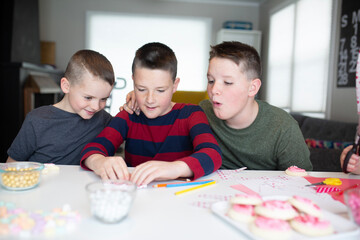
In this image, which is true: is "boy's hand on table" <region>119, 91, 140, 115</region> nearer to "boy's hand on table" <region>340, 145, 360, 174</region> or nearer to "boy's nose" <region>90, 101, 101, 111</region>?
"boy's nose" <region>90, 101, 101, 111</region>

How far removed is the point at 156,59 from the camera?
1.22 meters

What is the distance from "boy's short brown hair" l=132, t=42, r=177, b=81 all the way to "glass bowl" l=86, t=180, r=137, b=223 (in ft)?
2.13

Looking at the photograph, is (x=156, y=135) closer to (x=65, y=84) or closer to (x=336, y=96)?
(x=65, y=84)

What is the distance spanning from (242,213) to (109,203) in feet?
0.84

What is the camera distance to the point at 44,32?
240 inches

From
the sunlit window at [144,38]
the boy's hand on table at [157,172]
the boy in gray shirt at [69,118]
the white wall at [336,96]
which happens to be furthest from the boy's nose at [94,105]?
the sunlit window at [144,38]

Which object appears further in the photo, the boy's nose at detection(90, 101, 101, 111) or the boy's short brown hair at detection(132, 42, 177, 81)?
the boy's nose at detection(90, 101, 101, 111)

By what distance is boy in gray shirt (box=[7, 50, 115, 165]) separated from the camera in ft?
4.57

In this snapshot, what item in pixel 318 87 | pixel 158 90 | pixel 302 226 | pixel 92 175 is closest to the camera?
pixel 302 226

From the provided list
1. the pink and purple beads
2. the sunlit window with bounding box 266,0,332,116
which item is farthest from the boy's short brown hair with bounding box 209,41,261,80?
the sunlit window with bounding box 266,0,332,116

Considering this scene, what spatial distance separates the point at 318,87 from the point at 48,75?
4127 millimetres

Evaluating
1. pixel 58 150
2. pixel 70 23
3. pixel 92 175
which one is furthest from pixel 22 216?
pixel 70 23

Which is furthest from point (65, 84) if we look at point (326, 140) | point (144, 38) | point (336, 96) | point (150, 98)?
point (144, 38)

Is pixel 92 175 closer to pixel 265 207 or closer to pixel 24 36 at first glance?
pixel 265 207
